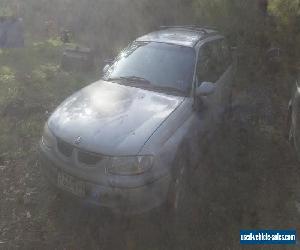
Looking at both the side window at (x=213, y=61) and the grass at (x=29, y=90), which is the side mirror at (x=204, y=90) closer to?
the side window at (x=213, y=61)

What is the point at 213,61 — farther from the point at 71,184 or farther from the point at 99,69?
the point at 99,69

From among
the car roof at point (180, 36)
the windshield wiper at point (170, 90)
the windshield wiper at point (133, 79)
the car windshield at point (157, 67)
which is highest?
the car roof at point (180, 36)

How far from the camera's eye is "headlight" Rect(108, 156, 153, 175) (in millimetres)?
3492

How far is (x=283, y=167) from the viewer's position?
17.9ft

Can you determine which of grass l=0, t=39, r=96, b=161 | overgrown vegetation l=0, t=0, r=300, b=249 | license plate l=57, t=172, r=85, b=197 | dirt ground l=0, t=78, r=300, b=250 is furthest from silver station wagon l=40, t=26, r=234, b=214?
grass l=0, t=39, r=96, b=161

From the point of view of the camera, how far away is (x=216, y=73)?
18.6 feet

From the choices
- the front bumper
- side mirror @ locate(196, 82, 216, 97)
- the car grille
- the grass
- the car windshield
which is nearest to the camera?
the front bumper

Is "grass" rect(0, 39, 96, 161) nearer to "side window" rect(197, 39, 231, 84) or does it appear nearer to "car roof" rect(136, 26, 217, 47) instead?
"car roof" rect(136, 26, 217, 47)

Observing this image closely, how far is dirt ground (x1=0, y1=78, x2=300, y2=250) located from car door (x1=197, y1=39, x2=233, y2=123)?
619 millimetres

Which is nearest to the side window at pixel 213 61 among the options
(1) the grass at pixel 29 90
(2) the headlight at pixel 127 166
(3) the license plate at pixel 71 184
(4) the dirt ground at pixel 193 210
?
(4) the dirt ground at pixel 193 210

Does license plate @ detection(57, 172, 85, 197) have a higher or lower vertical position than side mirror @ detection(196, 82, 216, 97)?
lower

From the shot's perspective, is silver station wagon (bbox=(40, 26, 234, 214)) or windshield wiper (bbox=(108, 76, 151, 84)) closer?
silver station wagon (bbox=(40, 26, 234, 214))

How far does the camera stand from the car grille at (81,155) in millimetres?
3545

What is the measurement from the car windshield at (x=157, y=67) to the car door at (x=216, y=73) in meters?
0.21
